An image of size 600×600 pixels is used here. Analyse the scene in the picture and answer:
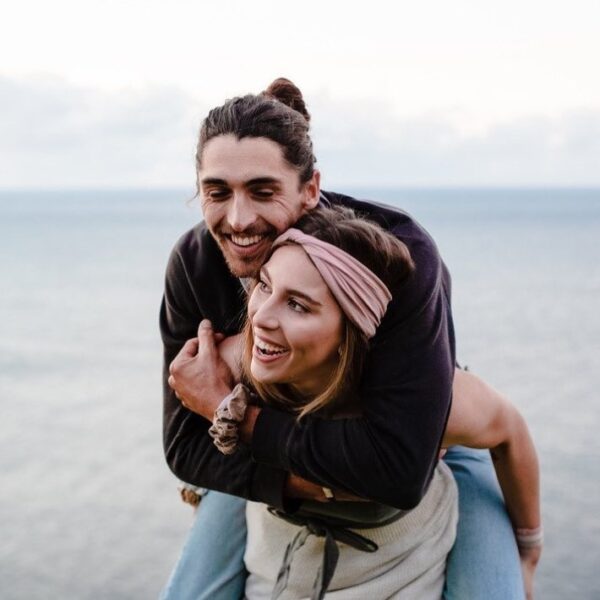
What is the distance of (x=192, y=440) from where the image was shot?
7.90 ft

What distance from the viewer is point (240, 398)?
223 centimetres

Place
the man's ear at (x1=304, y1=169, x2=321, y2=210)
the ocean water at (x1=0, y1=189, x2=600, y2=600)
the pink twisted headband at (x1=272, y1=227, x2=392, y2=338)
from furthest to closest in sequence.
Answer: the ocean water at (x1=0, y1=189, x2=600, y2=600) < the man's ear at (x1=304, y1=169, x2=321, y2=210) < the pink twisted headband at (x1=272, y1=227, x2=392, y2=338)

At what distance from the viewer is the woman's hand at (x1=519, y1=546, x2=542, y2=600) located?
2619 mm

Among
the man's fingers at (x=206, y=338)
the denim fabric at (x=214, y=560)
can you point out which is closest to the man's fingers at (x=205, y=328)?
the man's fingers at (x=206, y=338)

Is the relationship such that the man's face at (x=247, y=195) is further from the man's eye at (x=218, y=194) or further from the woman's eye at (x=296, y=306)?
the woman's eye at (x=296, y=306)

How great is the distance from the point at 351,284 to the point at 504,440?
663mm

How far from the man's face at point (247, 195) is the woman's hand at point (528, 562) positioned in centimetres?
107

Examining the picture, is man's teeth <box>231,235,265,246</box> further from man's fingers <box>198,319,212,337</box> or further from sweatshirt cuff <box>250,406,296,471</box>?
sweatshirt cuff <box>250,406,296,471</box>

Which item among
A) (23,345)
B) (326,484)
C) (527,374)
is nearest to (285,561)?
(326,484)

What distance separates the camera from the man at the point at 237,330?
6.82 feet

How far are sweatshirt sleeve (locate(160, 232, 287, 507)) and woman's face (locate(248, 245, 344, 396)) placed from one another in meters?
0.26

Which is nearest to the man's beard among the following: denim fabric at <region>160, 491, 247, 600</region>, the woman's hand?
denim fabric at <region>160, 491, 247, 600</region>

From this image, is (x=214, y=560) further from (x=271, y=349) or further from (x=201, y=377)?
(x=271, y=349)

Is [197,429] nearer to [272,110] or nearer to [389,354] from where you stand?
[389,354]
